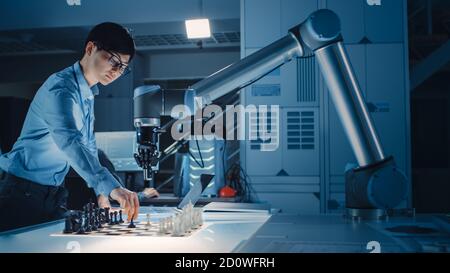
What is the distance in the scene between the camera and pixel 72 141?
1.28 meters

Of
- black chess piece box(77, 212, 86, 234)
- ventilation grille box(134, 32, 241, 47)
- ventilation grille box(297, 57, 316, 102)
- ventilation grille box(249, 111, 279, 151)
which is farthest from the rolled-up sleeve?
ventilation grille box(134, 32, 241, 47)

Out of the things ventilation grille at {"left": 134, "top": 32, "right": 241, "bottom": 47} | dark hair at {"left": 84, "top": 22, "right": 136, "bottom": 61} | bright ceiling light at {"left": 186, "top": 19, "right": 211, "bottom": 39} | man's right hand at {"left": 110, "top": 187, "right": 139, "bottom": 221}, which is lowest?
man's right hand at {"left": 110, "top": 187, "right": 139, "bottom": 221}

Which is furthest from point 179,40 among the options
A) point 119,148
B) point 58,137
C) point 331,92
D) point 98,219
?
point 331,92

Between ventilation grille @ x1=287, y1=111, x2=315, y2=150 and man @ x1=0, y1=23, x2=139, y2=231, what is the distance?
152cm

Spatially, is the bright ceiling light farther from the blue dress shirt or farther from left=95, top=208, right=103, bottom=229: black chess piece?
left=95, top=208, right=103, bottom=229: black chess piece

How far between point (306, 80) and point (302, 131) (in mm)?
333

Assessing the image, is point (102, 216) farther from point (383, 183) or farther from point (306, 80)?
point (306, 80)

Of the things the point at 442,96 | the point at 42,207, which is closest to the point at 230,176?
the point at 42,207

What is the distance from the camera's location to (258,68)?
1.09 m

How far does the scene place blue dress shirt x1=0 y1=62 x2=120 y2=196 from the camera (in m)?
1.26

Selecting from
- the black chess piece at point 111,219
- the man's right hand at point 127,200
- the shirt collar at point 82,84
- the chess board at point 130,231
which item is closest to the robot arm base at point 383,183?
the chess board at point 130,231

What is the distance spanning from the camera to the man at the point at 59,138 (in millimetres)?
1286
